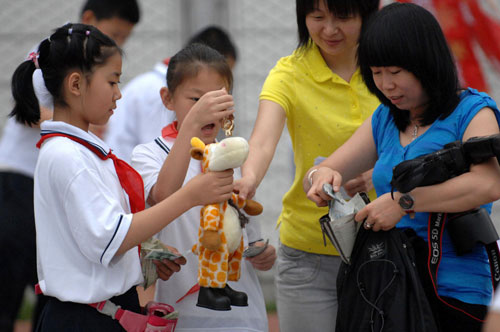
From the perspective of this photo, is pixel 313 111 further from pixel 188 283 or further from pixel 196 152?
pixel 188 283

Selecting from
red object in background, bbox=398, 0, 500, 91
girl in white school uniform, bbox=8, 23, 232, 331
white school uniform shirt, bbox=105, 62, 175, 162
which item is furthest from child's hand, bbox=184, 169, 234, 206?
red object in background, bbox=398, 0, 500, 91

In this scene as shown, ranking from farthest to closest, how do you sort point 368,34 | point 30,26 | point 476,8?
point 30,26
point 476,8
point 368,34

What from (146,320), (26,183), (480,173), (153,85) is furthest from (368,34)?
(153,85)

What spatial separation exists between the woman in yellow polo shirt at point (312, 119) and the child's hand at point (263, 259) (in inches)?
8.2

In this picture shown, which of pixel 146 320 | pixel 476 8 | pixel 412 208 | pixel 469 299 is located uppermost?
pixel 476 8

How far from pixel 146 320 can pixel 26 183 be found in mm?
1219

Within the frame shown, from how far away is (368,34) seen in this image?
2062 millimetres

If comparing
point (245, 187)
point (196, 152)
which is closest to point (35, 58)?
point (196, 152)

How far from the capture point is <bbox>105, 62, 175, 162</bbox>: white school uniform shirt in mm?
3811

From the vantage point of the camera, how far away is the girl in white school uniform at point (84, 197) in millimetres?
1998

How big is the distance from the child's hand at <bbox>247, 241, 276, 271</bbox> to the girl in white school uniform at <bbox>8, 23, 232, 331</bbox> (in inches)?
11.7

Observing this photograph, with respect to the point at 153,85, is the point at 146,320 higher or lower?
lower

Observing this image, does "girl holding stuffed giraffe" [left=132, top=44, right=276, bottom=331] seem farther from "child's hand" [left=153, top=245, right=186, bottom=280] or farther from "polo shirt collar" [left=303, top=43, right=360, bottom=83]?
"polo shirt collar" [left=303, top=43, right=360, bottom=83]

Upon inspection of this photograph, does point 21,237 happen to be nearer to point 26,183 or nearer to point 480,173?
point 26,183
